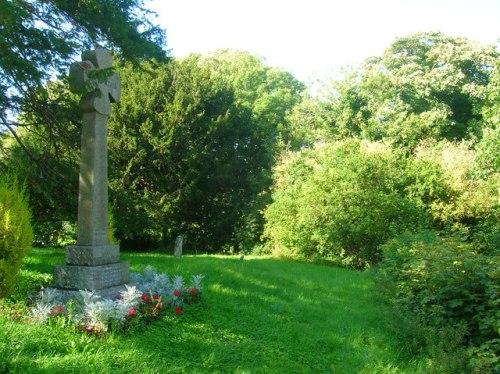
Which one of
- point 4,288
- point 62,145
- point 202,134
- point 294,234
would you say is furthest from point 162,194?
point 4,288

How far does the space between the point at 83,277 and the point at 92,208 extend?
3.62 ft

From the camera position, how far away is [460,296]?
20.4 feet

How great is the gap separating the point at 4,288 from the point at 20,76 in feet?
13.2

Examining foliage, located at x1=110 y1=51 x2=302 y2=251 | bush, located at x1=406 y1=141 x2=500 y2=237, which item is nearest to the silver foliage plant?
foliage, located at x1=110 y1=51 x2=302 y2=251

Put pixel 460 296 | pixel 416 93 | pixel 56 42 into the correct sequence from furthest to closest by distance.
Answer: pixel 416 93 < pixel 56 42 < pixel 460 296

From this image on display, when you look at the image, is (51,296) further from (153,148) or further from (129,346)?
(153,148)

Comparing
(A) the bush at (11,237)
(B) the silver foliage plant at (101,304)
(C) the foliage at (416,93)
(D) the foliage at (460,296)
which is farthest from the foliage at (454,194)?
(A) the bush at (11,237)

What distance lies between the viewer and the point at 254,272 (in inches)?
415

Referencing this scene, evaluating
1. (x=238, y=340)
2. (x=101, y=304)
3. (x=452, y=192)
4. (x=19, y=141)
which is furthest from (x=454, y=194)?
(x=101, y=304)

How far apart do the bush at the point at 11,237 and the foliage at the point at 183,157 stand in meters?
11.6

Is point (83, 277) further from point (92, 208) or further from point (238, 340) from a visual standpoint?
point (238, 340)

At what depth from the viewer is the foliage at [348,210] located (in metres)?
17.3

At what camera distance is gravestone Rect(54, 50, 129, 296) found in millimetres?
6633

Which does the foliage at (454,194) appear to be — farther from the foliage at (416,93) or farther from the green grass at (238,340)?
the green grass at (238,340)
